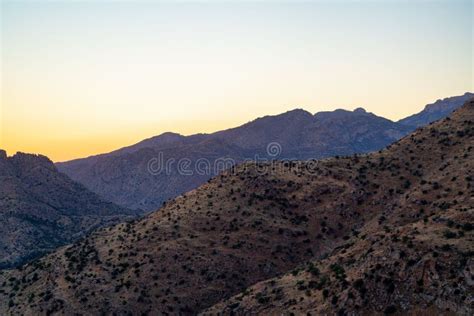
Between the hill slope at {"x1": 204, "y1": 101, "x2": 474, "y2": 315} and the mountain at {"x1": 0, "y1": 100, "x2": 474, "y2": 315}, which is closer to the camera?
the hill slope at {"x1": 204, "y1": 101, "x2": 474, "y2": 315}

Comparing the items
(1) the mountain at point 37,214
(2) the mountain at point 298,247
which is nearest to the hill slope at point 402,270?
(2) the mountain at point 298,247

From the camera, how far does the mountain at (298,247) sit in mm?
45250

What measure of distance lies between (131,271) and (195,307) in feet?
41.8

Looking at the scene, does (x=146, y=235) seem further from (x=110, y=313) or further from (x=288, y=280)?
(x=288, y=280)

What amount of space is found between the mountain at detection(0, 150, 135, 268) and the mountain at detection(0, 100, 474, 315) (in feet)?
171

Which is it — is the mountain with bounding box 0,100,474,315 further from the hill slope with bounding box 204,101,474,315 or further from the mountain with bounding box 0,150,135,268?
the mountain with bounding box 0,150,135,268

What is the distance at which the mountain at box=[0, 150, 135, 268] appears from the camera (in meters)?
137

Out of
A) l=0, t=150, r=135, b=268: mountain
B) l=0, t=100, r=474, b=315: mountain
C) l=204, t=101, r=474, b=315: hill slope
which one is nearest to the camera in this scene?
l=204, t=101, r=474, b=315: hill slope

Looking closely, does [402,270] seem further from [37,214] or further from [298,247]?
[37,214]

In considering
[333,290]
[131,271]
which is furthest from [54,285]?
[333,290]

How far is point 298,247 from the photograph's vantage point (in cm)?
7581

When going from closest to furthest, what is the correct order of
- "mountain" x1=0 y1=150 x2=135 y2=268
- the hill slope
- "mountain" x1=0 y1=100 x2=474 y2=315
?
the hill slope → "mountain" x1=0 y1=100 x2=474 y2=315 → "mountain" x1=0 y1=150 x2=135 y2=268

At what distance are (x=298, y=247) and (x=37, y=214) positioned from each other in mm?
115687

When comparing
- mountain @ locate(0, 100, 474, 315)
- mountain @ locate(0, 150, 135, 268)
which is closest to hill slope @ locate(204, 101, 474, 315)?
mountain @ locate(0, 100, 474, 315)
